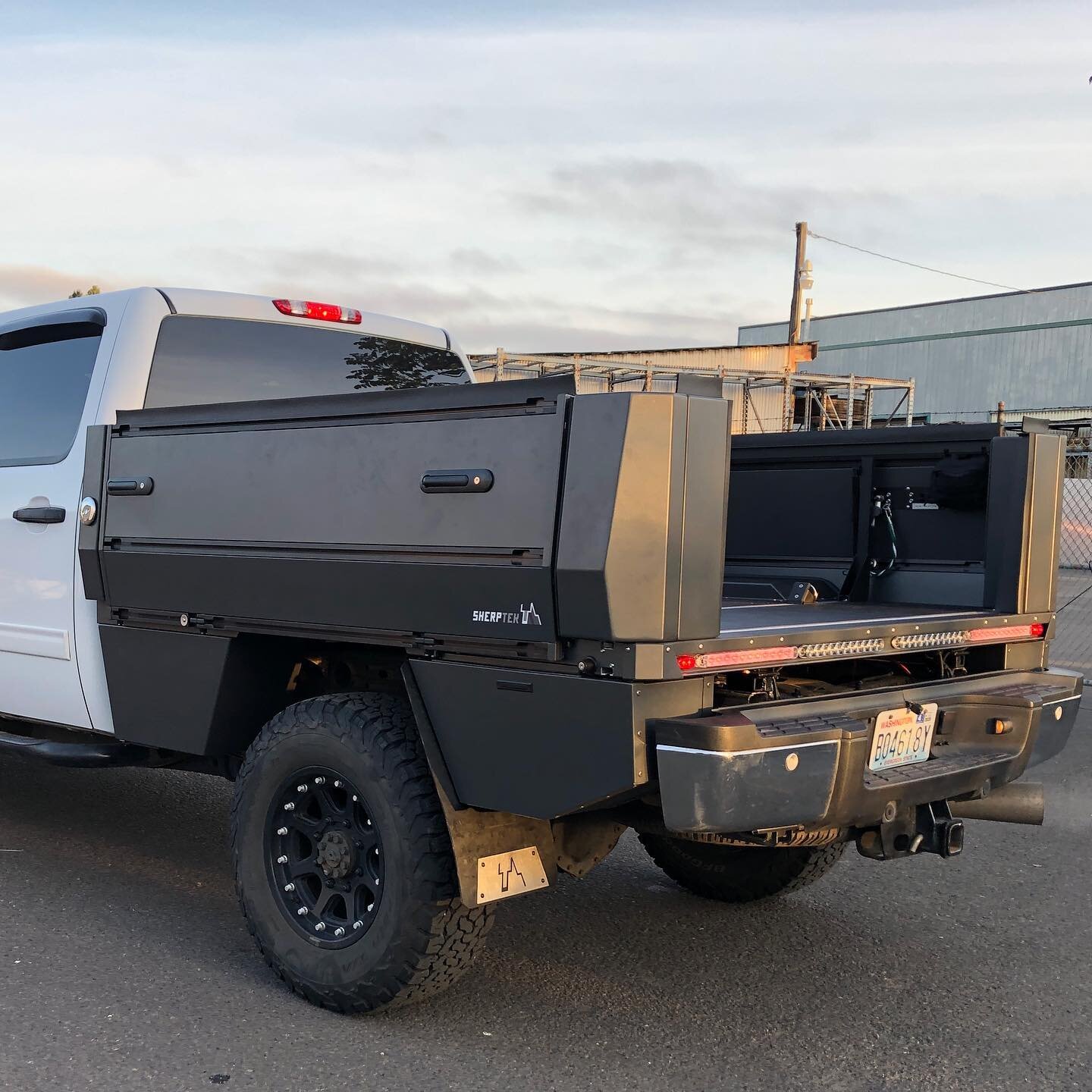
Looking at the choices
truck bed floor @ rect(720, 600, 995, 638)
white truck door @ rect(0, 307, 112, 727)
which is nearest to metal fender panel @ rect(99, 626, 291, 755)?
Result: white truck door @ rect(0, 307, 112, 727)

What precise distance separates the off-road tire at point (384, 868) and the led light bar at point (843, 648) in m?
1.08

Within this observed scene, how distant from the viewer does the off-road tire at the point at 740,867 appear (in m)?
4.71

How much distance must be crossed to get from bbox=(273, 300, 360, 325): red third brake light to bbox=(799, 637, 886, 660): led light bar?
2736 mm

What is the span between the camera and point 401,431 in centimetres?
354

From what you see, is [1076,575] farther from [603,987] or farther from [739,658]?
[739,658]

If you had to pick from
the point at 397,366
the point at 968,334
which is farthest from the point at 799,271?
the point at 397,366

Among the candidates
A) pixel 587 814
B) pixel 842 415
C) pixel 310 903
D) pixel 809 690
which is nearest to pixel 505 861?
pixel 587 814

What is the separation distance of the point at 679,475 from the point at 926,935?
2360 millimetres

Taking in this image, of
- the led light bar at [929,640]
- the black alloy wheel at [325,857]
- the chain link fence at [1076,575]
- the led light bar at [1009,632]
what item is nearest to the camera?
the black alloy wheel at [325,857]

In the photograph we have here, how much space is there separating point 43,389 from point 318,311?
1.12m

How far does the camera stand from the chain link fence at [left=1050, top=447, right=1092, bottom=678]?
476 inches

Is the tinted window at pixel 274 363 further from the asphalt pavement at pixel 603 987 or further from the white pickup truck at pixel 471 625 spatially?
the asphalt pavement at pixel 603 987

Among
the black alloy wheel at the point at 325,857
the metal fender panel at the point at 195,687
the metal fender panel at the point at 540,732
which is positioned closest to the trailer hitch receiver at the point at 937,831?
the metal fender panel at the point at 540,732

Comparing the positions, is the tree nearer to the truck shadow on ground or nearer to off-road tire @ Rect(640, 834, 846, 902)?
the truck shadow on ground
